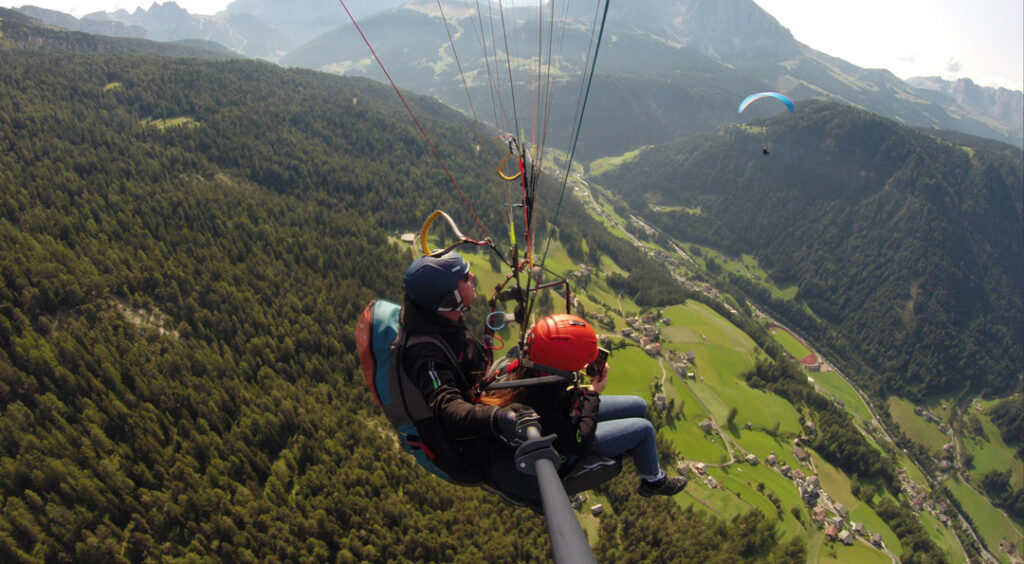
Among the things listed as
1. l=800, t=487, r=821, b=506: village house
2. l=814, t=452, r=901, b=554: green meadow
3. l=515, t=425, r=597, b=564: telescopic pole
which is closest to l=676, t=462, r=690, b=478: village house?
l=800, t=487, r=821, b=506: village house

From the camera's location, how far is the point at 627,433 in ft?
26.4

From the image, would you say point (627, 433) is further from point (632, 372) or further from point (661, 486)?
point (632, 372)

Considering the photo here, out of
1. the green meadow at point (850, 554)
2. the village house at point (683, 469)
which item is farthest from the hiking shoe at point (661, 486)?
the green meadow at point (850, 554)

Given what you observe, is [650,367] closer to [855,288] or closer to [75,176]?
[75,176]

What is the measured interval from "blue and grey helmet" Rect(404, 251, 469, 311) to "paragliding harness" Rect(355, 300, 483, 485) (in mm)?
508

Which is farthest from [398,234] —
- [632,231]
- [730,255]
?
[730,255]

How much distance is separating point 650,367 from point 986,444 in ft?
374

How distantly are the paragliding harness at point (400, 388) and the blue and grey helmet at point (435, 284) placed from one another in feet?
1.67

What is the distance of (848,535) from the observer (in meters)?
66.2

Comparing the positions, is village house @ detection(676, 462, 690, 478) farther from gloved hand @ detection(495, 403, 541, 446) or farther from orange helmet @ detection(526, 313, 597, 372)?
gloved hand @ detection(495, 403, 541, 446)

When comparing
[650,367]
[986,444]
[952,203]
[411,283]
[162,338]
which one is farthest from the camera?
[952,203]

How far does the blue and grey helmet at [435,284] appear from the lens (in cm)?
670

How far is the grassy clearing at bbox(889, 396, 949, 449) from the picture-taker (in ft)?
381

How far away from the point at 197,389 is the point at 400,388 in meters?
62.8
